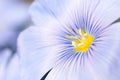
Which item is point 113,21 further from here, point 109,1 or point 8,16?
point 8,16

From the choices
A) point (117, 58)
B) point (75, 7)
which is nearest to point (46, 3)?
point (75, 7)

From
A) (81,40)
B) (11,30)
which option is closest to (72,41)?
(81,40)

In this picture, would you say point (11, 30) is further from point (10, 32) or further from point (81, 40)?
point (81, 40)

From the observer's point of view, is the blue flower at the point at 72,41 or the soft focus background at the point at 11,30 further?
the soft focus background at the point at 11,30

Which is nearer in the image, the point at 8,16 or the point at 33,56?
the point at 33,56

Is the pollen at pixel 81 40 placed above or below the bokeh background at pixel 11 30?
below

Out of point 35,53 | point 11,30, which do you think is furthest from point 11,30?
point 35,53

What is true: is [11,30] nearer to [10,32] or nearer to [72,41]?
[10,32]
